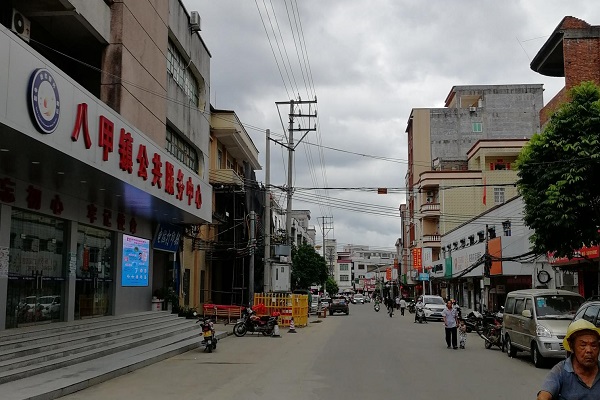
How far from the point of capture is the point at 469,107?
6462 cm

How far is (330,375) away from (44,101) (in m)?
7.72

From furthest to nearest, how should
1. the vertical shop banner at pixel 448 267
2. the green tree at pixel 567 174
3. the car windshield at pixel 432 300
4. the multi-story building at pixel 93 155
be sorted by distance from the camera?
1. the vertical shop banner at pixel 448 267
2. the car windshield at pixel 432 300
3. the green tree at pixel 567 174
4. the multi-story building at pixel 93 155

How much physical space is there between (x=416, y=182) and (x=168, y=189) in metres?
52.2

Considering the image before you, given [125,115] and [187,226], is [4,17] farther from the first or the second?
[187,226]

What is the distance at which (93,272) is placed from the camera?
59.2 feet

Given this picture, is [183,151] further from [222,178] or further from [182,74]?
[222,178]

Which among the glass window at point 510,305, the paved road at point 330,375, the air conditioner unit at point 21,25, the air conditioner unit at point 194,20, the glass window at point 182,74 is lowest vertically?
the paved road at point 330,375

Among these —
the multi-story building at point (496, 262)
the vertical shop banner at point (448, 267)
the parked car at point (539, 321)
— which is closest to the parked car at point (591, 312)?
the parked car at point (539, 321)

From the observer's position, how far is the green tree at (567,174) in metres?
15.3

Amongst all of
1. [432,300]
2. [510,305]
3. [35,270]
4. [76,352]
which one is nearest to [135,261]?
[35,270]

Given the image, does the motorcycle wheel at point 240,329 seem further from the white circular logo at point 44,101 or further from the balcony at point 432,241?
the balcony at point 432,241

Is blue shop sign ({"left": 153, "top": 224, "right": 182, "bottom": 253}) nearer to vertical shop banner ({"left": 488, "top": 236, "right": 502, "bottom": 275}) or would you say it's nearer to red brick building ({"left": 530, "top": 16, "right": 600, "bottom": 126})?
red brick building ({"left": 530, "top": 16, "right": 600, "bottom": 126})

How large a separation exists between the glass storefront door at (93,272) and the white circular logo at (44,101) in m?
6.58

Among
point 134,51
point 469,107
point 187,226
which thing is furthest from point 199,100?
point 469,107
